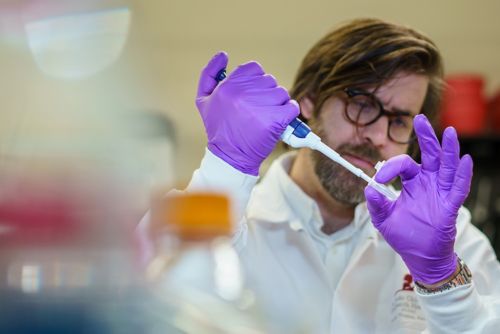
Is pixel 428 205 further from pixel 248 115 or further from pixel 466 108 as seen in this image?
pixel 466 108

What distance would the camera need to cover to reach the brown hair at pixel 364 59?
1.40 meters

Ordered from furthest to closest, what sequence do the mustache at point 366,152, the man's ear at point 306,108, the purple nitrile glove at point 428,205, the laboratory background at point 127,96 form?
1. the man's ear at point 306,108
2. the mustache at point 366,152
3. the purple nitrile glove at point 428,205
4. the laboratory background at point 127,96

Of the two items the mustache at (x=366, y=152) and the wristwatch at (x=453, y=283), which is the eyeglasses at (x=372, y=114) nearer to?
the mustache at (x=366, y=152)

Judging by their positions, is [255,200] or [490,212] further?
[490,212]

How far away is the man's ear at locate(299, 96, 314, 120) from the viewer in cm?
150

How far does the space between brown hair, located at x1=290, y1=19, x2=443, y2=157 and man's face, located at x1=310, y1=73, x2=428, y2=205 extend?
0.09 feet

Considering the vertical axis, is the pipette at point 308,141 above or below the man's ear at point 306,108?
above

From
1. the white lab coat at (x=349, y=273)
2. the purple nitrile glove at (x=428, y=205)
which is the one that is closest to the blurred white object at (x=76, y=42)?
the white lab coat at (x=349, y=273)

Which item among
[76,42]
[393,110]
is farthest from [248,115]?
[76,42]

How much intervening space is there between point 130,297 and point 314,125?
970 mm

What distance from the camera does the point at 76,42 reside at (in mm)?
1814

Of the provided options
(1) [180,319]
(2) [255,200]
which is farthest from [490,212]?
(1) [180,319]

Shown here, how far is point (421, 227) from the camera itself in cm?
103

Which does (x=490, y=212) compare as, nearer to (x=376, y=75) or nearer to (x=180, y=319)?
(x=376, y=75)
